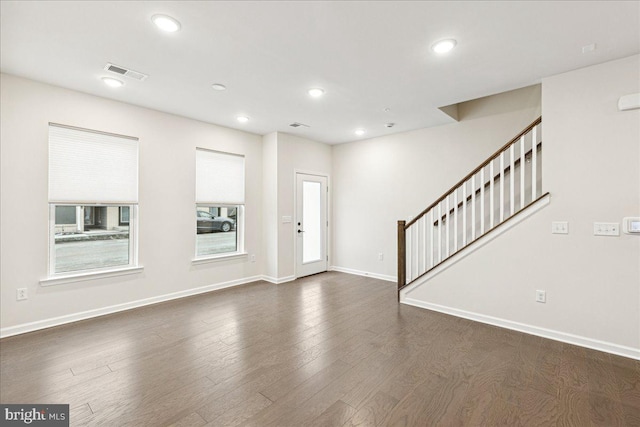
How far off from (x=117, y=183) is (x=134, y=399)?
2806mm

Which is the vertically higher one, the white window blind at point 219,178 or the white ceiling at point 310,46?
the white ceiling at point 310,46

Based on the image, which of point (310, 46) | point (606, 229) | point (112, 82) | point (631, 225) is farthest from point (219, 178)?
point (631, 225)

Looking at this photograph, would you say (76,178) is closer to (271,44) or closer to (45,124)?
(45,124)

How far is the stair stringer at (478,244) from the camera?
312 centimetres

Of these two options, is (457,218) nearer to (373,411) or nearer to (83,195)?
(373,411)

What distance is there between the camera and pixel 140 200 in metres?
4.00

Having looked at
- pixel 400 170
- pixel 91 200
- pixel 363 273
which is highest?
pixel 400 170

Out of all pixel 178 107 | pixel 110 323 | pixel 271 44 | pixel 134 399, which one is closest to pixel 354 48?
pixel 271 44

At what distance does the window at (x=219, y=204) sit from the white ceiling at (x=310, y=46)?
126 cm

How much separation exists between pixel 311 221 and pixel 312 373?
152 inches

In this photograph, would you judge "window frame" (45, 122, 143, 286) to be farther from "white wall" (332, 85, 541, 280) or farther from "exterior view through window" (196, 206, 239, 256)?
"white wall" (332, 85, 541, 280)

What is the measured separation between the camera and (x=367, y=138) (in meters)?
5.84

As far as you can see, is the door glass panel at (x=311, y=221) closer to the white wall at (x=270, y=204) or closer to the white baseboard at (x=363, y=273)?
the white baseboard at (x=363, y=273)

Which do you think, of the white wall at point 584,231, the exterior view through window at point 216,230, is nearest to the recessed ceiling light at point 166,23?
the exterior view through window at point 216,230
